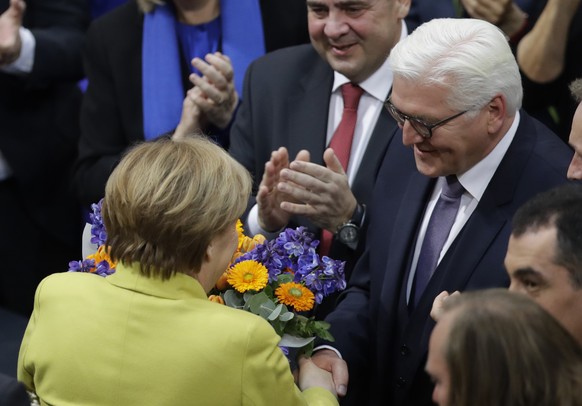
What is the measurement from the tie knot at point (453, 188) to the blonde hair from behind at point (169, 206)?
0.89 meters

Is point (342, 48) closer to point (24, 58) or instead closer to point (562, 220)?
point (562, 220)

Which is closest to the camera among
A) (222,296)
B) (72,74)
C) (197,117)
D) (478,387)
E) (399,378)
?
(478,387)

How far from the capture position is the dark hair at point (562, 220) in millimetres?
2648

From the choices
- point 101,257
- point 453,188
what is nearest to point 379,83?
point 453,188

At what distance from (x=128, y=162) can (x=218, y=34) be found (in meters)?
2.28

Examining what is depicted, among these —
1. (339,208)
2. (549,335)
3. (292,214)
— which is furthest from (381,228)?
(549,335)

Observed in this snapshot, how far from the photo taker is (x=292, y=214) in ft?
Answer: 13.3

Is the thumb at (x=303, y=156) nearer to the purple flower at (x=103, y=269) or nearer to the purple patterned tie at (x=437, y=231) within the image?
the purple patterned tie at (x=437, y=231)

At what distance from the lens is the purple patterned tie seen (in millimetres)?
3389

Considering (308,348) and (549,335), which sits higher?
(549,335)

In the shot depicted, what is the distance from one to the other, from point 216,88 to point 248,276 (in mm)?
1704

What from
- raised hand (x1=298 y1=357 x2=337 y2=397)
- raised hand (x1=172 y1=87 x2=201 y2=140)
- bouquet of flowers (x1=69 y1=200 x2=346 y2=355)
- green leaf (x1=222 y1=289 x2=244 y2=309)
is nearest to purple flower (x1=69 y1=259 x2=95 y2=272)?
bouquet of flowers (x1=69 y1=200 x2=346 y2=355)

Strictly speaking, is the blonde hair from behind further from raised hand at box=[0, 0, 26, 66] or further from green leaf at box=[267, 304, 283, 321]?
raised hand at box=[0, 0, 26, 66]

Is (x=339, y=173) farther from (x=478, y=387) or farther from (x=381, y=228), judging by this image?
(x=478, y=387)
